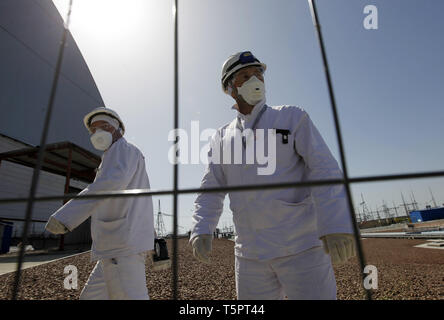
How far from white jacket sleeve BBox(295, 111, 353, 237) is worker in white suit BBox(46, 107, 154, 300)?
1554 millimetres

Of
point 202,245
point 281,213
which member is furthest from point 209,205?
point 281,213

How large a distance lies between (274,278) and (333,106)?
111 centimetres

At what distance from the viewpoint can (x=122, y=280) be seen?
1977 mm

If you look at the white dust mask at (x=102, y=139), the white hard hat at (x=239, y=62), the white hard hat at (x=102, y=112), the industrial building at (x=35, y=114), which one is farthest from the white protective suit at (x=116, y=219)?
the industrial building at (x=35, y=114)

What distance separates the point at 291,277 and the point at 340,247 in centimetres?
33

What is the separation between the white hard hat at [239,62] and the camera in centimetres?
195

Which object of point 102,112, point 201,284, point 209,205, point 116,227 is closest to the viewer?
point 209,205

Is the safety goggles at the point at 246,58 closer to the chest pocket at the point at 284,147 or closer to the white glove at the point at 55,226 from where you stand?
the chest pocket at the point at 284,147

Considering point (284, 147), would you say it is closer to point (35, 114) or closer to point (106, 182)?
point (106, 182)

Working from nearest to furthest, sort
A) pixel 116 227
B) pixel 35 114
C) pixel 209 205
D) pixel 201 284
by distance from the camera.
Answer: pixel 209 205 < pixel 116 227 < pixel 201 284 < pixel 35 114

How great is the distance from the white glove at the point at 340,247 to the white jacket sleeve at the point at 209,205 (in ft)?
2.65

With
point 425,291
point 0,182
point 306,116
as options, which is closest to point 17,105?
point 0,182
